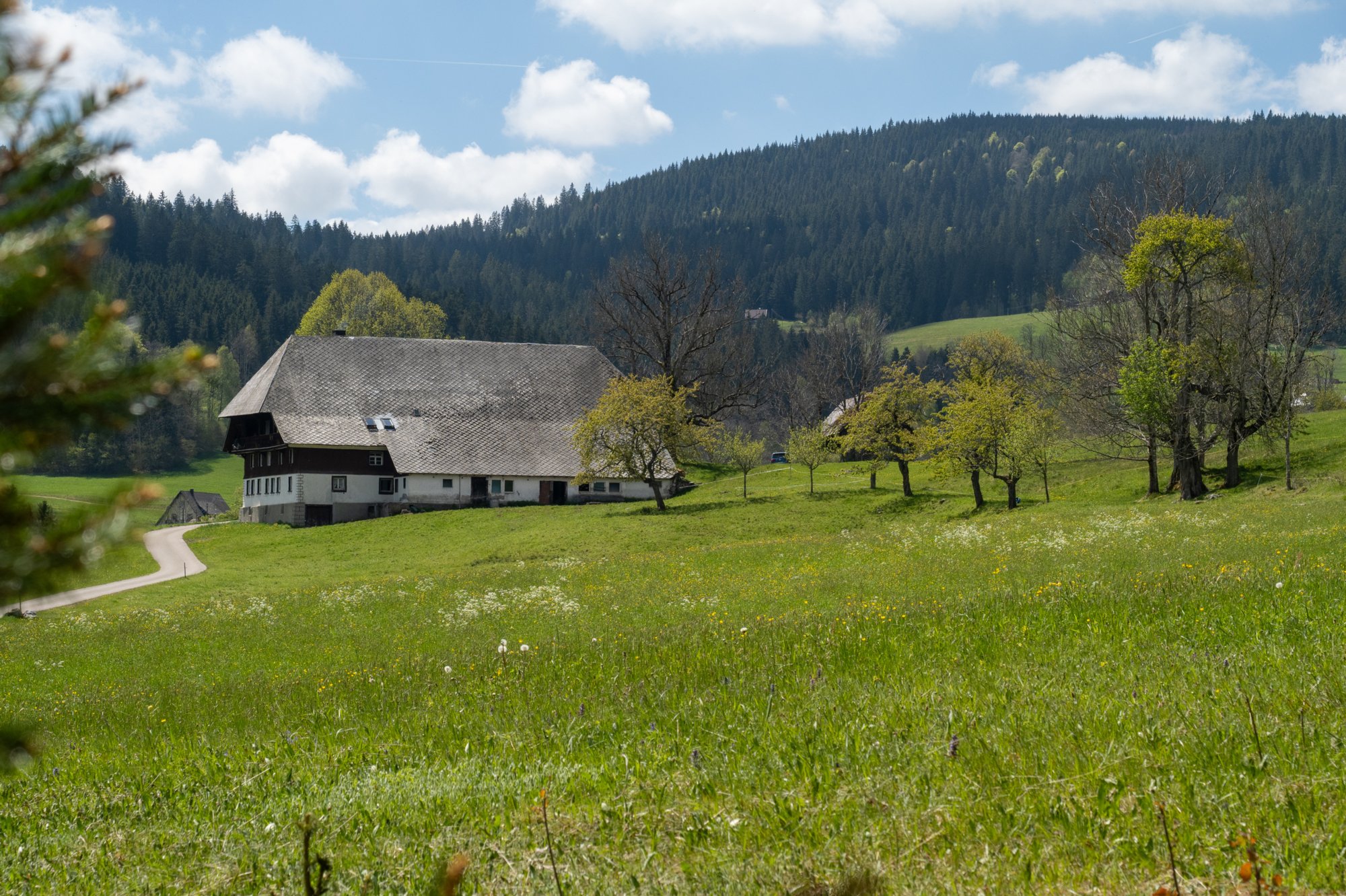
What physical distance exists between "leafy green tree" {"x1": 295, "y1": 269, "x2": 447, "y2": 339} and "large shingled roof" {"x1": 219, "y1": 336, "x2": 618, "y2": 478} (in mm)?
23807

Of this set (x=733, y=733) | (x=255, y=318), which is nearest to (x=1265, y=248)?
(x=733, y=733)

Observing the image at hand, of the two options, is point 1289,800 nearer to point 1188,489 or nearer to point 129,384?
point 129,384

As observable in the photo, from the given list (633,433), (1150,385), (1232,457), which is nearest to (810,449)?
(633,433)

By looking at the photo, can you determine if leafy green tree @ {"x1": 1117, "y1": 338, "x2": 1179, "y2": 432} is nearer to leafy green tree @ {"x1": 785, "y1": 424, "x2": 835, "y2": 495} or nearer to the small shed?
leafy green tree @ {"x1": 785, "y1": 424, "x2": 835, "y2": 495}

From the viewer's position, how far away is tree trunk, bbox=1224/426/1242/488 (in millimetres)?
45000

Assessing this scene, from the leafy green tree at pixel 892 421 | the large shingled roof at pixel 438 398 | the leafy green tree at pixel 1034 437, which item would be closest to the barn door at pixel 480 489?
the large shingled roof at pixel 438 398

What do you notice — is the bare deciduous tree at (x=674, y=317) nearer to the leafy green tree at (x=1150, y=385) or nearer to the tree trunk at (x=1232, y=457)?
the leafy green tree at (x=1150, y=385)

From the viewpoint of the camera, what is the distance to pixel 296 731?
9453 millimetres

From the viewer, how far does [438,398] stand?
2872 inches

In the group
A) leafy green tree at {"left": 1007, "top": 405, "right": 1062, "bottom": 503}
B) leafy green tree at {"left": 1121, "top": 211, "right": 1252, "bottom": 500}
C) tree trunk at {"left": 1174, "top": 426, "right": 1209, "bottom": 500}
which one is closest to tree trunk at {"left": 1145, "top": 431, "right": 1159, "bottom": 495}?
leafy green tree at {"left": 1121, "top": 211, "right": 1252, "bottom": 500}

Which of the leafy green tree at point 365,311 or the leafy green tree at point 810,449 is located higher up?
the leafy green tree at point 365,311

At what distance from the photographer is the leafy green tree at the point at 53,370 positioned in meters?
2.50

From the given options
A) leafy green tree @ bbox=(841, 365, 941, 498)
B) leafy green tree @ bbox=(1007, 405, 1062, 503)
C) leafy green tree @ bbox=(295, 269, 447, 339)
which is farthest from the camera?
leafy green tree @ bbox=(295, 269, 447, 339)

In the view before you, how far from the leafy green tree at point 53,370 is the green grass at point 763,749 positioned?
350 cm
